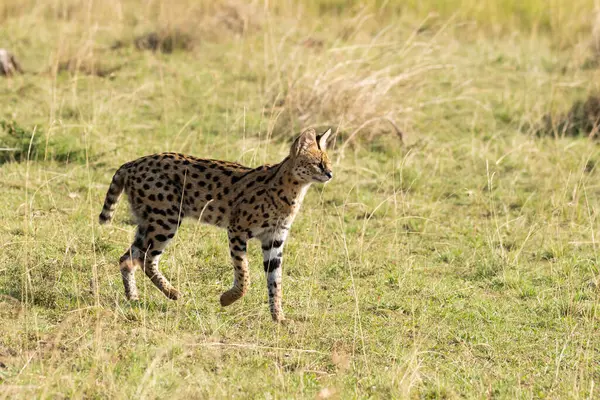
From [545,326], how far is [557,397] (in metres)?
1.35

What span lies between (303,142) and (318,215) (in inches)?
83.0

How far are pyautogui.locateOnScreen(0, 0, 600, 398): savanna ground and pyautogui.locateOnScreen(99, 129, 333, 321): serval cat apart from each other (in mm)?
234

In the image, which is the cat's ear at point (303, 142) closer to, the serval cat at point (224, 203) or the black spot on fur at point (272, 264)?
the serval cat at point (224, 203)

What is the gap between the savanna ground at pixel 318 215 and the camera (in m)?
6.39

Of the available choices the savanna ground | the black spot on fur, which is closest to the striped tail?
the savanna ground

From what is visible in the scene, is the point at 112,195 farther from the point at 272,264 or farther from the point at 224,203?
the point at 272,264

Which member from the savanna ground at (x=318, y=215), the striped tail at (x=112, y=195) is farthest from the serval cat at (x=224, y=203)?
the savanna ground at (x=318, y=215)

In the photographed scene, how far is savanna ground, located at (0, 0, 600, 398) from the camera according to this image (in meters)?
6.39

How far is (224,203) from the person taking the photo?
24.8ft

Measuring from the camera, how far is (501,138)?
11719mm

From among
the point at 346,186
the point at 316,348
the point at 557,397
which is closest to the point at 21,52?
the point at 346,186

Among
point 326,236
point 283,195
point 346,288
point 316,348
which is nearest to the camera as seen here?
point 316,348

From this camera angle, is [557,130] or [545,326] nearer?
[545,326]

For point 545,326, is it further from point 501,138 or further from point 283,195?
point 501,138
